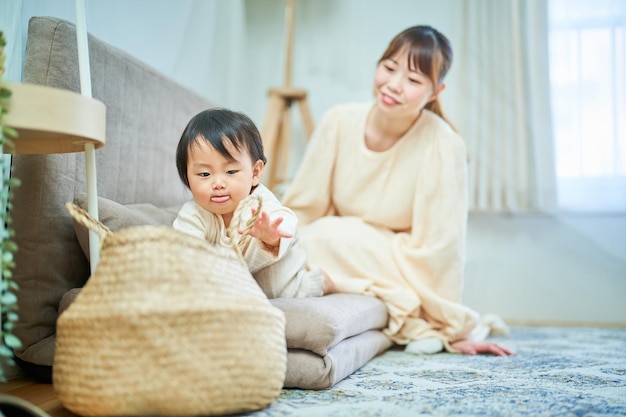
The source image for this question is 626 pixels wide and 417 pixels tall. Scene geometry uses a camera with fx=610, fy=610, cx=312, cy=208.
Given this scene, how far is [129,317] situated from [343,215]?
51.0 inches

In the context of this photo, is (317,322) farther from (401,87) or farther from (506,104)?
(506,104)

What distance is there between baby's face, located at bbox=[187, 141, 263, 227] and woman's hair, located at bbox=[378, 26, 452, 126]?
80cm

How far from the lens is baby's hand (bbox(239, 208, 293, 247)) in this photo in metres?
1.16

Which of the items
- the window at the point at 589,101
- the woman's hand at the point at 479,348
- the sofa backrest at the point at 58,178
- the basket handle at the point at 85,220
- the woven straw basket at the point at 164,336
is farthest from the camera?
the window at the point at 589,101

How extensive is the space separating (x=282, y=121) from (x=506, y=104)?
1.02 m

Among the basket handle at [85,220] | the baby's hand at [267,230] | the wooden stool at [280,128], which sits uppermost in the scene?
the wooden stool at [280,128]

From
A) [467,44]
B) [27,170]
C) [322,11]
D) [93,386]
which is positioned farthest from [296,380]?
[322,11]

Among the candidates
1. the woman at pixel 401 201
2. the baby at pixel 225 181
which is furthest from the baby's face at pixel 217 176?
the woman at pixel 401 201

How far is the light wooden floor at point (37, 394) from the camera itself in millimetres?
1033

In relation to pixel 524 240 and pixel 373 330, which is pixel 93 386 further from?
pixel 524 240

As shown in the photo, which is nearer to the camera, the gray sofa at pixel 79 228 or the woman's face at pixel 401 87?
the gray sofa at pixel 79 228

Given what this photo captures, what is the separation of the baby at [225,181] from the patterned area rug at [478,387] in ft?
1.00

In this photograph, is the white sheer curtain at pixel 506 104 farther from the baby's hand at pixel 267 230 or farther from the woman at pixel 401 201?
the baby's hand at pixel 267 230

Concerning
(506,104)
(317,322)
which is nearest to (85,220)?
(317,322)
